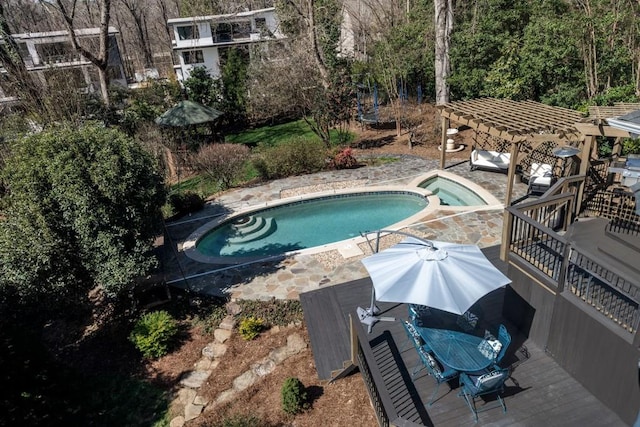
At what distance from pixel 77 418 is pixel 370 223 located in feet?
30.0

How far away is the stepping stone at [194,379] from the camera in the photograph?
7.48m

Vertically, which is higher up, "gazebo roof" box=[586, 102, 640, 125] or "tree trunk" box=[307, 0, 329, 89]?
"tree trunk" box=[307, 0, 329, 89]

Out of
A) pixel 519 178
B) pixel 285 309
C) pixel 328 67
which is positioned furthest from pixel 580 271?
pixel 328 67

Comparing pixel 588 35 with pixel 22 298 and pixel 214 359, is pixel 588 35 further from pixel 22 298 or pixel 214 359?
pixel 22 298

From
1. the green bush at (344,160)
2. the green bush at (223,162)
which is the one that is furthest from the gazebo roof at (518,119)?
the green bush at (223,162)

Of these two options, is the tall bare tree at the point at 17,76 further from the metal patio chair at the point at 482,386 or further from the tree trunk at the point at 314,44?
the metal patio chair at the point at 482,386

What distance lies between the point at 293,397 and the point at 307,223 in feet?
25.3

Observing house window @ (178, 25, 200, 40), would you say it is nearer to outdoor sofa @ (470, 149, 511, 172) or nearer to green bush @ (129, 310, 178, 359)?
outdoor sofa @ (470, 149, 511, 172)

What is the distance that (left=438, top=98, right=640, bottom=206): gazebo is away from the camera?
911 cm

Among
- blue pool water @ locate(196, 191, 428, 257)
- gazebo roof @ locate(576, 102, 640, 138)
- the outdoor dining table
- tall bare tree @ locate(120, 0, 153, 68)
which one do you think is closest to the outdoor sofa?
blue pool water @ locate(196, 191, 428, 257)

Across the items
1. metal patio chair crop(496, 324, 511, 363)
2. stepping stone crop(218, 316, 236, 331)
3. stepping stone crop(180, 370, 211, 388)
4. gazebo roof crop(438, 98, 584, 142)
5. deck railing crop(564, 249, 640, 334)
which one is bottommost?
stepping stone crop(180, 370, 211, 388)

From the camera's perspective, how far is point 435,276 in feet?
18.7

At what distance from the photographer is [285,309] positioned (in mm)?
8758

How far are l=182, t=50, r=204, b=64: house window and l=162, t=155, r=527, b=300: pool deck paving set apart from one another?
25763mm
